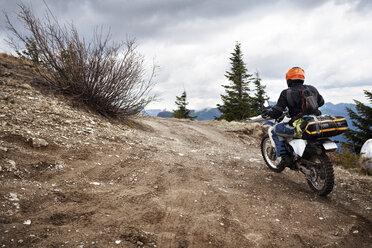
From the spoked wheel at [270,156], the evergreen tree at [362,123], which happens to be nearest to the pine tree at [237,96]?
the evergreen tree at [362,123]

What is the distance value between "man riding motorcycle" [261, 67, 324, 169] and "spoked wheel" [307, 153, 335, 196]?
0.48 metres

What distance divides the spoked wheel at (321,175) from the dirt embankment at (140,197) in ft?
0.61

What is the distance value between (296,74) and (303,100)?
1.69ft

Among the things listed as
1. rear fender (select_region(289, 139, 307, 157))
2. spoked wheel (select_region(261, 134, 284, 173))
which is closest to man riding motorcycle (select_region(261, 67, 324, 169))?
rear fender (select_region(289, 139, 307, 157))

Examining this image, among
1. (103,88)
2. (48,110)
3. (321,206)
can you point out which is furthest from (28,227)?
(103,88)

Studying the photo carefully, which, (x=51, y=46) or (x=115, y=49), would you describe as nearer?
(x=51, y=46)

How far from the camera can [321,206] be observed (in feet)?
11.0

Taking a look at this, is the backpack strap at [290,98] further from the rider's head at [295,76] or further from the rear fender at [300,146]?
the rear fender at [300,146]

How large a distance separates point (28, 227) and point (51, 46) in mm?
6151

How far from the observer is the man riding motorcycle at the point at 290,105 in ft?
13.0

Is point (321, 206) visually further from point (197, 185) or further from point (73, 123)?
point (73, 123)

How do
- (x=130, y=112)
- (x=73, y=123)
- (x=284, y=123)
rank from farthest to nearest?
(x=130, y=112) → (x=73, y=123) → (x=284, y=123)

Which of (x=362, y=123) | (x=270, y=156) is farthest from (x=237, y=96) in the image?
(x=270, y=156)

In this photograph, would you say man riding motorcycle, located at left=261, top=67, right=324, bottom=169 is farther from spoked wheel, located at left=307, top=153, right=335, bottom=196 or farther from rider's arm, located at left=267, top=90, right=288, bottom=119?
spoked wheel, located at left=307, top=153, right=335, bottom=196
